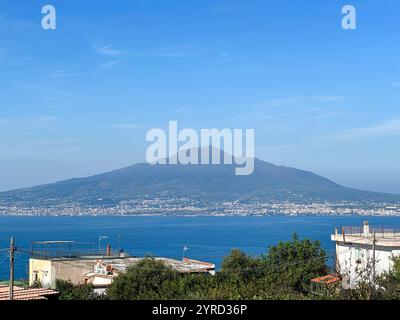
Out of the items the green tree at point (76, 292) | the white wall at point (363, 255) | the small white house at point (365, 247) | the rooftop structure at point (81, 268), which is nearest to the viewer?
the green tree at point (76, 292)

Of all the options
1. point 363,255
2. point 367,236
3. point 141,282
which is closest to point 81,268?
point 141,282

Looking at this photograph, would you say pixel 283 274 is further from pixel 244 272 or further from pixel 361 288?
pixel 361 288

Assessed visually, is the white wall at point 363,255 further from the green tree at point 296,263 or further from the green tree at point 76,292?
the green tree at point 76,292

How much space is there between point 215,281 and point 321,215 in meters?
180

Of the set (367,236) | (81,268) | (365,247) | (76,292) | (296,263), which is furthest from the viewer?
(81,268)

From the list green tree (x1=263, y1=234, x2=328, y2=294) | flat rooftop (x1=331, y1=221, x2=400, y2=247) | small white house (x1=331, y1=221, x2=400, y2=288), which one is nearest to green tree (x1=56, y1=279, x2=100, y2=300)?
green tree (x1=263, y1=234, x2=328, y2=294)

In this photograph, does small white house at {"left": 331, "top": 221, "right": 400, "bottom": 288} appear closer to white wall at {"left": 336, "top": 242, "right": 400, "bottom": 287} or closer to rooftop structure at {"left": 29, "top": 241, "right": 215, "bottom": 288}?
white wall at {"left": 336, "top": 242, "right": 400, "bottom": 287}

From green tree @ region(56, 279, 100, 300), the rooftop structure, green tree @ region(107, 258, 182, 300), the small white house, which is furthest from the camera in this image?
the rooftop structure

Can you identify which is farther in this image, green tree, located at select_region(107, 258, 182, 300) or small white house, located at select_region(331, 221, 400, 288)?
small white house, located at select_region(331, 221, 400, 288)

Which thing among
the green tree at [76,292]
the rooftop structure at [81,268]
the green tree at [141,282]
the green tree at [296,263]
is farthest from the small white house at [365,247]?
the green tree at [76,292]

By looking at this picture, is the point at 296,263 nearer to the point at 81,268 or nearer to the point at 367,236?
the point at 367,236

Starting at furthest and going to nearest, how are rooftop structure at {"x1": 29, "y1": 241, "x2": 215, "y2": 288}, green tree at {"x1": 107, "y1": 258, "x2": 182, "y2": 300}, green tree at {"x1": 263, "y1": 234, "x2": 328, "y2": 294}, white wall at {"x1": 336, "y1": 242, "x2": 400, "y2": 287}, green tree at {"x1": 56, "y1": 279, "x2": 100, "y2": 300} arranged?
rooftop structure at {"x1": 29, "y1": 241, "x2": 215, "y2": 288} → green tree at {"x1": 263, "y1": 234, "x2": 328, "y2": 294} → white wall at {"x1": 336, "y1": 242, "x2": 400, "y2": 287} → green tree at {"x1": 107, "y1": 258, "x2": 182, "y2": 300} → green tree at {"x1": 56, "y1": 279, "x2": 100, "y2": 300}

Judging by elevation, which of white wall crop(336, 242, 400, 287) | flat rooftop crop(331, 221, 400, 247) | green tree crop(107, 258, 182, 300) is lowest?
green tree crop(107, 258, 182, 300)

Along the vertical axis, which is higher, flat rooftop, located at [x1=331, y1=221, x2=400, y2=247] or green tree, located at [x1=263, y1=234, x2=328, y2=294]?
flat rooftop, located at [x1=331, y1=221, x2=400, y2=247]
